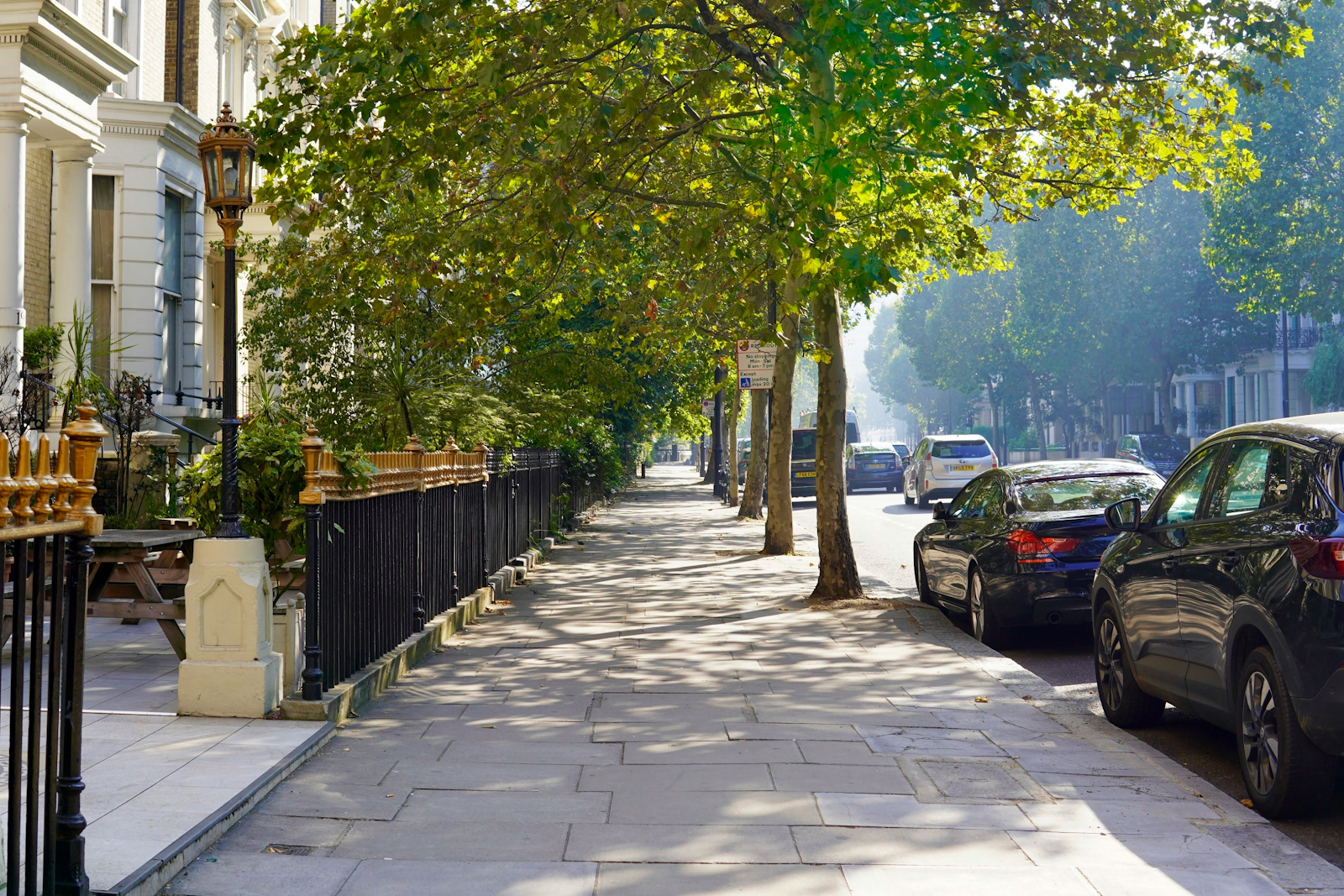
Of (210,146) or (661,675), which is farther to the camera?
(661,675)

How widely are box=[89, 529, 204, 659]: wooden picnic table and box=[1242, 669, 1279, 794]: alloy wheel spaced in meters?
6.13

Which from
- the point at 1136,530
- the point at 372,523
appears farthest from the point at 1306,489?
the point at 372,523

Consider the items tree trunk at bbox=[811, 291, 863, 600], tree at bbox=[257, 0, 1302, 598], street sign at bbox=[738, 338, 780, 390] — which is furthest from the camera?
street sign at bbox=[738, 338, 780, 390]

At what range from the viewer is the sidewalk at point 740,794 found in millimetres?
4668

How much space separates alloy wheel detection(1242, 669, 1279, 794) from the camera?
545 centimetres

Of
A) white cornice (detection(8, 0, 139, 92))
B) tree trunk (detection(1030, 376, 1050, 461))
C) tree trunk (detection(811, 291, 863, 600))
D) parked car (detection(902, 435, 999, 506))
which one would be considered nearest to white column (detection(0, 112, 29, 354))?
white cornice (detection(8, 0, 139, 92))

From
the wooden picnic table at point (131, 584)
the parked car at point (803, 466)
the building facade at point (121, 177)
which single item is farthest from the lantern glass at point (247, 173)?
the parked car at point (803, 466)

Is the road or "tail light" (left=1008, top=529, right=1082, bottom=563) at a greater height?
"tail light" (left=1008, top=529, right=1082, bottom=563)

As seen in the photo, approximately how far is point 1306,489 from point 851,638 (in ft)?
19.1

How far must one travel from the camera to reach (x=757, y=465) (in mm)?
29609

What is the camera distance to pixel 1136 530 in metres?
7.24

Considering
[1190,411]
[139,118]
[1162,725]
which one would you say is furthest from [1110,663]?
[1190,411]

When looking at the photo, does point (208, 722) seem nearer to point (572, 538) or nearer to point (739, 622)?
point (739, 622)

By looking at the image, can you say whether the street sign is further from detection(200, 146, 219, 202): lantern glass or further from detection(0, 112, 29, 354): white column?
detection(200, 146, 219, 202): lantern glass
